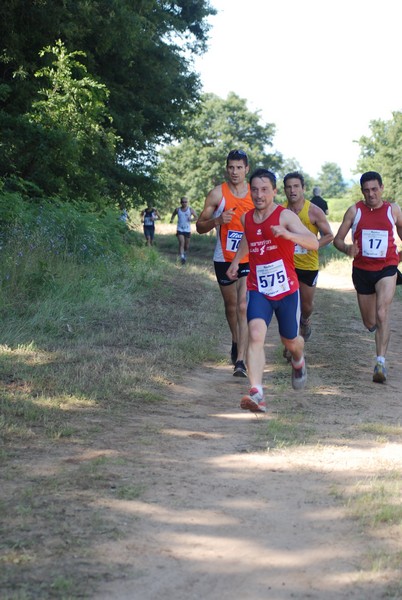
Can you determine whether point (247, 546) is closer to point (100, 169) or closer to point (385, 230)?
point (385, 230)

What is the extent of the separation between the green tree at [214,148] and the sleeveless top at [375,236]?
66925 mm

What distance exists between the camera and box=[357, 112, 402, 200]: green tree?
61.0 meters

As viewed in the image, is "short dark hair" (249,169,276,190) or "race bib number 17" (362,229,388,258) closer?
"short dark hair" (249,169,276,190)

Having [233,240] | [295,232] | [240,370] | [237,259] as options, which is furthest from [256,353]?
[233,240]

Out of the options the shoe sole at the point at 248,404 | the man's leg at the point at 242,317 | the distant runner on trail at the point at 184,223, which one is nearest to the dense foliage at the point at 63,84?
the distant runner on trail at the point at 184,223

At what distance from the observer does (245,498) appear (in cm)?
462

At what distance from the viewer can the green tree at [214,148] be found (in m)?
81.4

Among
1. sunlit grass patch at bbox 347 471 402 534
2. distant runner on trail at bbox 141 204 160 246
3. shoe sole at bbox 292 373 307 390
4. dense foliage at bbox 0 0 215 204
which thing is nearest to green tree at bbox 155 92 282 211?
distant runner on trail at bbox 141 204 160 246

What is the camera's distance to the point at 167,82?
2398 cm

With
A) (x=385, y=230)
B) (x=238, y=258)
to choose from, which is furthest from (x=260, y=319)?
(x=385, y=230)

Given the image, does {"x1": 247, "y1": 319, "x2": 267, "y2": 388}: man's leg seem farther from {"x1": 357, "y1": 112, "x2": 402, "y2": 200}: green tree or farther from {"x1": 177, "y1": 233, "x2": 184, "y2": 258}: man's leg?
{"x1": 357, "y1": 112, "x2": 402, "y2": 200}: green tree

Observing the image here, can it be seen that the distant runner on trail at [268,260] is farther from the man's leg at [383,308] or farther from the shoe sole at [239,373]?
the man's leg at [383,308]

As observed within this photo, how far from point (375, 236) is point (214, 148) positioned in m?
75.0

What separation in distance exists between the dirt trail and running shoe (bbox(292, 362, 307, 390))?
3.4 inches
